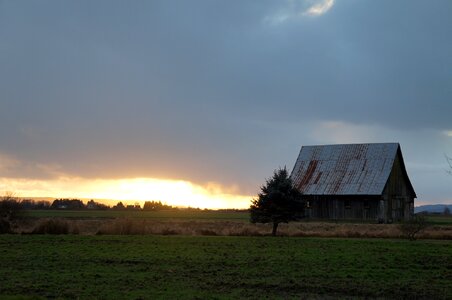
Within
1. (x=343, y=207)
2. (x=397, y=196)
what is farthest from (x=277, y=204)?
(x=397, y=196)

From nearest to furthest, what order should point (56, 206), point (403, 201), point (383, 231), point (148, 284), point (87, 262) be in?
point (148, 284) → point (87, 262) → point (383, 231) → point (403, 201) → point (56, 206)

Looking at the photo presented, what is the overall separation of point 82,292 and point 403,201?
56.4 metres

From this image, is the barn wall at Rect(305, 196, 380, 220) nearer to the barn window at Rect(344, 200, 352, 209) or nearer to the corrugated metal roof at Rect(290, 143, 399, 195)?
the barn window at Rect(344, 200, 352, 209)

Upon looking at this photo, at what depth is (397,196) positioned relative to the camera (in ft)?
214

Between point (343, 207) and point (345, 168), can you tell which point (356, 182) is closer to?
point (343, 207)

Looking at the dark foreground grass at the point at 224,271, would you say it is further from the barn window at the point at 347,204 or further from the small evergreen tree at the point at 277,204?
the barn window at the point at 347,204

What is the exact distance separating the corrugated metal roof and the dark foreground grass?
29708 mm

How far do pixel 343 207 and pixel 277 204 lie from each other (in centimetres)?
2082

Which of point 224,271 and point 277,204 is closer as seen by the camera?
point 224,271

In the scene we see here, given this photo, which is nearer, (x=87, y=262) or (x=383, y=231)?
(x=87, y=262)

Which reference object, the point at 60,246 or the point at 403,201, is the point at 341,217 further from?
the point at 60,246

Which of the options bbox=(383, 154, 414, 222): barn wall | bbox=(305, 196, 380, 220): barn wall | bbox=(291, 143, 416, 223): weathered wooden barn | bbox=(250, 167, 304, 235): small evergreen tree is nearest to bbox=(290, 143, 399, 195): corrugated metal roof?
bbox=(291, 143, 416, 223): weathered wooden barn

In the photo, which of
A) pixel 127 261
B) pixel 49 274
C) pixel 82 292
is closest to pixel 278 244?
pixel 127 261

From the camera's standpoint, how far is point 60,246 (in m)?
31.8
